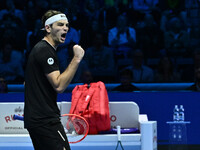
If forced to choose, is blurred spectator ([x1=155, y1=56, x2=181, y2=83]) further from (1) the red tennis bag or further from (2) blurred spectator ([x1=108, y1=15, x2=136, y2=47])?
(1) the red tennis bag

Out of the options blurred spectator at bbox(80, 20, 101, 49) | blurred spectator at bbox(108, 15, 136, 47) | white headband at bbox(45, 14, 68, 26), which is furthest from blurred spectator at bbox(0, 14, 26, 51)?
white headband at bbox(45, 14, 68, 26)

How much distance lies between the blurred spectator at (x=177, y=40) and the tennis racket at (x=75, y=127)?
2.16 metres

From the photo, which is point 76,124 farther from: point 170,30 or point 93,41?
point 170,30

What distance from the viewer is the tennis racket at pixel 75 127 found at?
396cm

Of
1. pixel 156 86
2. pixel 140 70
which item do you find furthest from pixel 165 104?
pixel 140 70

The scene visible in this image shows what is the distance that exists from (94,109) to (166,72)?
1.86 meters

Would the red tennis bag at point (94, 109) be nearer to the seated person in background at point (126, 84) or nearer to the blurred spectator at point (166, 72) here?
the seated person in background at point (126, 84)

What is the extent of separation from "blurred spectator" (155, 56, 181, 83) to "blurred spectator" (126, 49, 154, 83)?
3.5 inches

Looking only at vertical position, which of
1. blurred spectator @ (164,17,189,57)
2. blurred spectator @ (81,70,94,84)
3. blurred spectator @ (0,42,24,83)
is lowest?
blurred spectator @ (81,70,94,84)

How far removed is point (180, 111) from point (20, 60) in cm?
217

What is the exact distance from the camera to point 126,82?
5.45 metres

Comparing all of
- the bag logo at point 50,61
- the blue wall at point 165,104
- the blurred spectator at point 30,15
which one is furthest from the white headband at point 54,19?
the blurred spectator at point 30,15

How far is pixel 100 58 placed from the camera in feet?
19.2

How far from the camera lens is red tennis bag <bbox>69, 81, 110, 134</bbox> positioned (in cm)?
408
